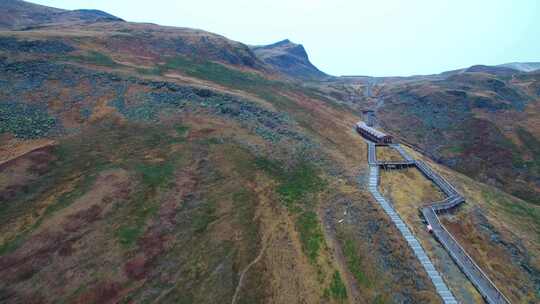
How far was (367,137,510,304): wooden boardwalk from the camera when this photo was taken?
24625 mm

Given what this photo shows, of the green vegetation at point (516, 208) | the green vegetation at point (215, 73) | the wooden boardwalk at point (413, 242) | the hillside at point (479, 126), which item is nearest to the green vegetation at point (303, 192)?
the wooden boardwalk at point (413, 242)

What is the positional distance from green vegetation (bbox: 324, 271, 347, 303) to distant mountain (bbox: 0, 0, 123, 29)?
160m

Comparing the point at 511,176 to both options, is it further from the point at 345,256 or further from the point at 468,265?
the point at 345,256

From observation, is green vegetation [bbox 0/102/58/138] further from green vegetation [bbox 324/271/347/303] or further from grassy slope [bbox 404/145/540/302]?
grassy slope [bbox 404/145/540/302]

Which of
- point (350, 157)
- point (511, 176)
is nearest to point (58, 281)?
point (350, 157)

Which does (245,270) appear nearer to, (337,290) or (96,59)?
(337,290)

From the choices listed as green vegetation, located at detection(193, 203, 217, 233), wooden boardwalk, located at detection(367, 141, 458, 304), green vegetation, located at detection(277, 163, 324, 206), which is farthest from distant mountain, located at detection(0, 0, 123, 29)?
wooden boardwalk, located at detection(367, 141, 458, 304)

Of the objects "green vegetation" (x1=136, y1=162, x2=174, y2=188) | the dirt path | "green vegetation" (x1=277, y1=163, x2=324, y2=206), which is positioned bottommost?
the dirt path

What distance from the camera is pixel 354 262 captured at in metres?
29.2

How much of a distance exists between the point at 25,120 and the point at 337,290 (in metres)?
55.1

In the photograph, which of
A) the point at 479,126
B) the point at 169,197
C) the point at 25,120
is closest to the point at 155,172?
the point at 169,197

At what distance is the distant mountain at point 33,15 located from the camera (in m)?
125

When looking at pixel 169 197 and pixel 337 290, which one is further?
pixel 169 197

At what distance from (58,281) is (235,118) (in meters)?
39.2
